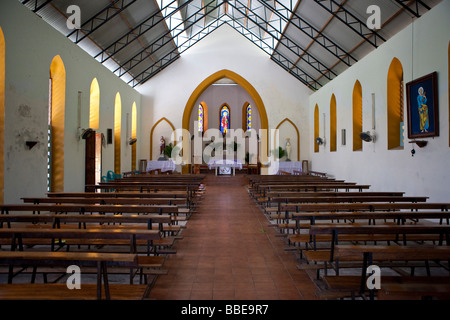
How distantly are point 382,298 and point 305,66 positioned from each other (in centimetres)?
1638

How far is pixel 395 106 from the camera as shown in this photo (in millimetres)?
10633

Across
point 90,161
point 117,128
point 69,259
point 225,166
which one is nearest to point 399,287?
point 69,259

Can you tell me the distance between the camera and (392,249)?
3.00 m

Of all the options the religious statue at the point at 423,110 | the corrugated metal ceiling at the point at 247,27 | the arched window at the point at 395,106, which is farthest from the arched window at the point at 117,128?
the religious statue at the point at 423,110

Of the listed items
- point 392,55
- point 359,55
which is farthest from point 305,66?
point 392,55

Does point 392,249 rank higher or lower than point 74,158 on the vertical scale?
lower

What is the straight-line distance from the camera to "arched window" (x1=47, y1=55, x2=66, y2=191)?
34.3 feet

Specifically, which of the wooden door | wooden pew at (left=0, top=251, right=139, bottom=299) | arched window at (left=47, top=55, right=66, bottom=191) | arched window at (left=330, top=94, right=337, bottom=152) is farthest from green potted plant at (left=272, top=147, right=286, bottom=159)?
wooden pew at (left=0, top=251, right=139, bottom=299)

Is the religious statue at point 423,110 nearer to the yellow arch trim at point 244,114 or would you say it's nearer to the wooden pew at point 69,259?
the wooden pew at point 69,259

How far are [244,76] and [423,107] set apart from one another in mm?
12660

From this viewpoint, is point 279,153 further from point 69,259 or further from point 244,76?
point 69,259

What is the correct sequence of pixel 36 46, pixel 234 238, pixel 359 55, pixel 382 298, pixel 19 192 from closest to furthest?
pixel 382 298 → pixel 234 238 → pixel 19 192 → pixel 36 46 → pixel 359 55

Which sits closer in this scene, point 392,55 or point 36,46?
point 36,46
